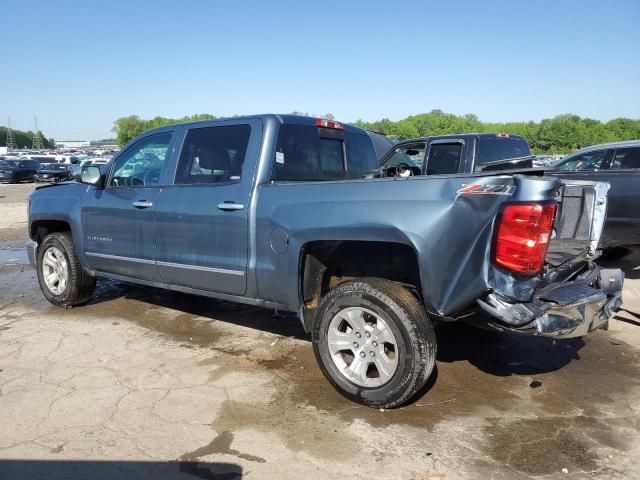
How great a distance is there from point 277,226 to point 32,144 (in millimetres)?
192596

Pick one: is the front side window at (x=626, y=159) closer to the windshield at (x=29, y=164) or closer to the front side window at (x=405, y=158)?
the front side window at (x=405, y=158)

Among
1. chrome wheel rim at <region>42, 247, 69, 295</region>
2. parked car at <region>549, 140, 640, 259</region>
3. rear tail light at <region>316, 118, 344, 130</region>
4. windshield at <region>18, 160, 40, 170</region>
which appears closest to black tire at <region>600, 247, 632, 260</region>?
parked car at <region>549, 140, 640, 259</region>

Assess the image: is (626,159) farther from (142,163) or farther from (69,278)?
(69,278)

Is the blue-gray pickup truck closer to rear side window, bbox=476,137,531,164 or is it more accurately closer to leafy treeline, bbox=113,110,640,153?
rear side window, bbox=476,137,531,164

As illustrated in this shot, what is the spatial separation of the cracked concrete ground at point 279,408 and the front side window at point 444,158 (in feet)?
11.4

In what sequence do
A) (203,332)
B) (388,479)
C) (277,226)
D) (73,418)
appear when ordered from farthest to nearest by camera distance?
(203,332)
(277,226)
(73,418)
(388,479)

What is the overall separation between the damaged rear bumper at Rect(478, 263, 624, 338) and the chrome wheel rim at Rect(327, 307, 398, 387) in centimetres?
69

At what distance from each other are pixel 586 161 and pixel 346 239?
18.5 feet

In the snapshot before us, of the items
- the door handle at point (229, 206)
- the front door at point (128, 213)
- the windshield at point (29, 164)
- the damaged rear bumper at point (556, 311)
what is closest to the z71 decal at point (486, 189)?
the damaged rear bumper at point (556, 311)

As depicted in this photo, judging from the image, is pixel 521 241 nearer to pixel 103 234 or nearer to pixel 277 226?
pixel 277 226

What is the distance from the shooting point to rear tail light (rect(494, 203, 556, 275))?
289cm

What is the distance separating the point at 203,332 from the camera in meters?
5.07

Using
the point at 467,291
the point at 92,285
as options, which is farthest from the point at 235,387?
the point at 92,285

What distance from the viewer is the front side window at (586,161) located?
7.30 m
